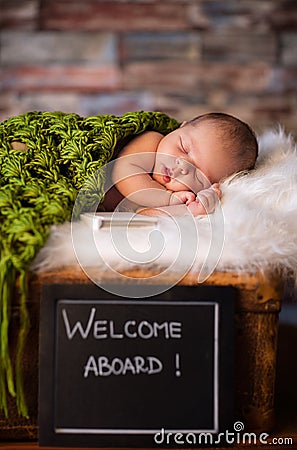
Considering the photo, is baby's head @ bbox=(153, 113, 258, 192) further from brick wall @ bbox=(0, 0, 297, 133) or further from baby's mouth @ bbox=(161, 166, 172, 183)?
brick wall @ bbox=(0, 0, 297, 133)

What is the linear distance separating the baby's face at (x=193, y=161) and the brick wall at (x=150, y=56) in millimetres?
932

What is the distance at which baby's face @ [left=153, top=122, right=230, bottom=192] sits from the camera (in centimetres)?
116

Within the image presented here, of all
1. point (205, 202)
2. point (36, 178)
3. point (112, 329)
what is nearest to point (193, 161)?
point (205, 202)

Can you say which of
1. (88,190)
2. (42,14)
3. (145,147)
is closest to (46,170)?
(88,190)

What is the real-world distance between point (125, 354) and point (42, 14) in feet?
4.90

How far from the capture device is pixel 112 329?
2.91 ft

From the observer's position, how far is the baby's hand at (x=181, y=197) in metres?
1.09

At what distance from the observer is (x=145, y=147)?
122 centimetres

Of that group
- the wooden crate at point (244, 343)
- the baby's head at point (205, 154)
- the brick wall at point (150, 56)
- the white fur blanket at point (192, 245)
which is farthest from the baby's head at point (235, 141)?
the brick wall at point (150, 56)

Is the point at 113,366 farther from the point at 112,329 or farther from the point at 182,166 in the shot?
the point at 182,166

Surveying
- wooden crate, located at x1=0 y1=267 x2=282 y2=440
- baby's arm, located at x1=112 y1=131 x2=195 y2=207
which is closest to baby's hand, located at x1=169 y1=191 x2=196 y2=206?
baby's arm, located at x1=112 y1=131 x2=195 y2=207

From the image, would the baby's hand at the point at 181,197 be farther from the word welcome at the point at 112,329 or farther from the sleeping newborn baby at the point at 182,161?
the word welcome at the point at 112,329

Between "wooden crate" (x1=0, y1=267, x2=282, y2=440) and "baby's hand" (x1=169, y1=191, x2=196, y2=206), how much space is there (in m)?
0.23

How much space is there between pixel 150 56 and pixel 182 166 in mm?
1032
